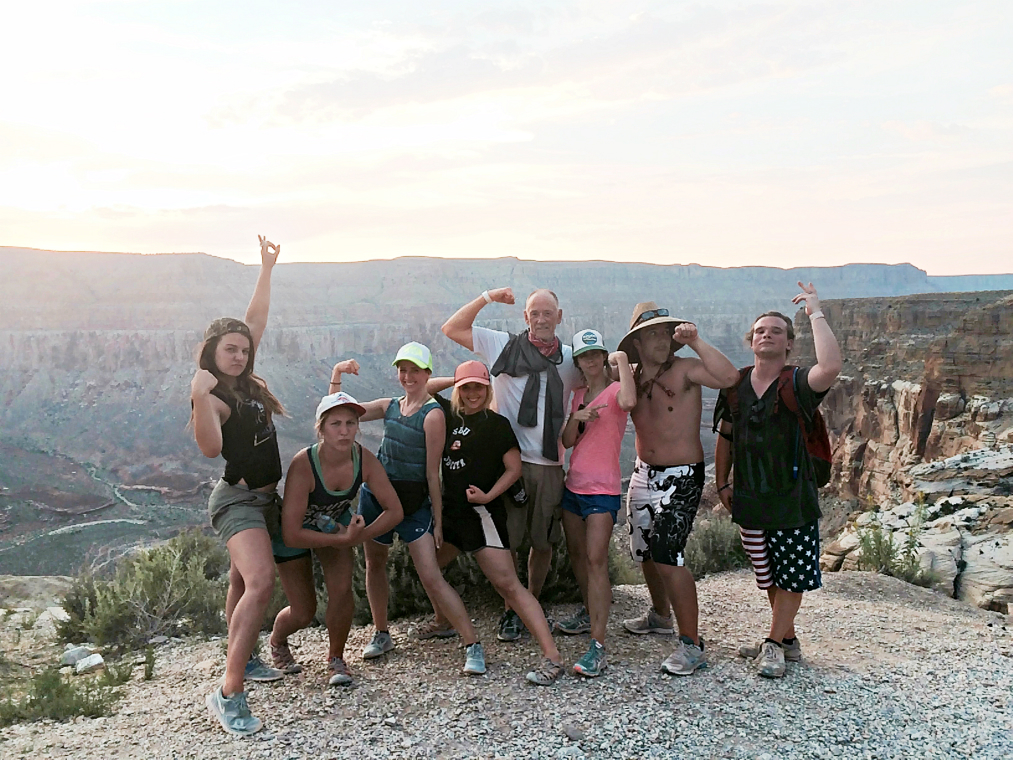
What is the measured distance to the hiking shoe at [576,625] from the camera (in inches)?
198

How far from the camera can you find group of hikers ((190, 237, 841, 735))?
4.17 m

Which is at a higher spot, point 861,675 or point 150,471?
point 861,675

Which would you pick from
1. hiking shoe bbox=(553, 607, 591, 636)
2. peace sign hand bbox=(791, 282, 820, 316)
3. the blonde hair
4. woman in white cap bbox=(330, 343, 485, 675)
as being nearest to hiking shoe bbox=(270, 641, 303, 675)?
woman in white cap bbox=(330, 343, 485, 675)

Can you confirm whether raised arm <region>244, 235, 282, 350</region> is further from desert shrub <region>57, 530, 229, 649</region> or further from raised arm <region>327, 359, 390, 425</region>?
desert shrub <region>57, 530, 229, 649</region>

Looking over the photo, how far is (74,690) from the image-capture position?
455 cm

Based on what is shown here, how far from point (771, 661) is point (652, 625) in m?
0.89

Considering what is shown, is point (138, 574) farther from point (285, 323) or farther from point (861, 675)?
point (285, 323)

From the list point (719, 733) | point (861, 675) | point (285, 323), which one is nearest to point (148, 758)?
point (719, 733)

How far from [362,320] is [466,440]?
8373cm

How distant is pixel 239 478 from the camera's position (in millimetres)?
4094

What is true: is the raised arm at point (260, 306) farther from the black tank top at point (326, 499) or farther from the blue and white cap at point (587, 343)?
the blue and white cap at point (587, 343)

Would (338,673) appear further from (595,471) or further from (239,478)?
(595,471)

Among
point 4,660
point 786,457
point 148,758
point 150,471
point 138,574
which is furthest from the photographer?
point 150,471

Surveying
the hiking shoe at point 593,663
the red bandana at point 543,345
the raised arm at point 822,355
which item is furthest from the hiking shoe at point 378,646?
the raised arm at point 822,355
